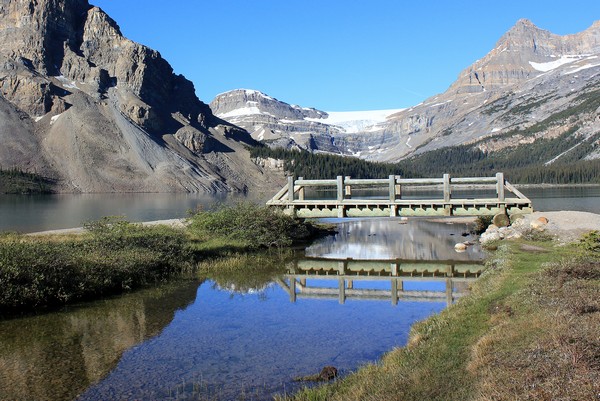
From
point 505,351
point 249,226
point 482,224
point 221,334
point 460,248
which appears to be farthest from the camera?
point 482,224

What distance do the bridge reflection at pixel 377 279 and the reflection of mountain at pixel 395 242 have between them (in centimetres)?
289

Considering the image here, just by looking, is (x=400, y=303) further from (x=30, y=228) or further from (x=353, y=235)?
(x=30, y=228)

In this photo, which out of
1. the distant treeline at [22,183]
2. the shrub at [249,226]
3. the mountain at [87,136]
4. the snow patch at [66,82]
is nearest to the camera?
the shrub at [249,226]

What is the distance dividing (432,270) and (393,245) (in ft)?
43.1

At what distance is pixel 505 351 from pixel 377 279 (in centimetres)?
1713

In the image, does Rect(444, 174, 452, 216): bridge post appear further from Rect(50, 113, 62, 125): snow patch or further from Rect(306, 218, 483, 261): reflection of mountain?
Rect(50, 113, 62, 125): snow patch

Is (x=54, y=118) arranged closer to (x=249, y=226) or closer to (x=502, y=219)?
(x=249, y=226)

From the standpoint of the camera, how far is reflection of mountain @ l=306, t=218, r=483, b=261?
118 ft

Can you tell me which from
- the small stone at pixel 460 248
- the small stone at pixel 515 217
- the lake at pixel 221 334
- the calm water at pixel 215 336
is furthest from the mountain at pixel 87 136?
the calm water at pixel 215 336

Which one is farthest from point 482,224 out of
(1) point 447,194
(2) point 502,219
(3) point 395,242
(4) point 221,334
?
(4) point 221,334

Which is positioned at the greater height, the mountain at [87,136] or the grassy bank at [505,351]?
the mountain at [87,136]

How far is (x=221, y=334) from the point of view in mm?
17047

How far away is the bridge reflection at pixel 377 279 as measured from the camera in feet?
75.5

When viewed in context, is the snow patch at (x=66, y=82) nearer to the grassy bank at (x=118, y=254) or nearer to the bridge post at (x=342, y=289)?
the grassy bank at (x=118, y=254)
